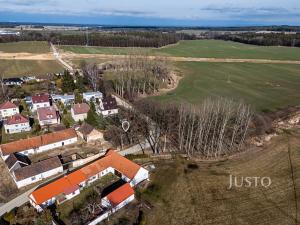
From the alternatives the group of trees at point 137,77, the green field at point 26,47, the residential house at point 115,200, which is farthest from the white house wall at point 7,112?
the green field at point 26,47

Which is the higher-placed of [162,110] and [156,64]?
[156,64]

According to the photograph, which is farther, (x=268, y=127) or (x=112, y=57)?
(x=112, y=57)

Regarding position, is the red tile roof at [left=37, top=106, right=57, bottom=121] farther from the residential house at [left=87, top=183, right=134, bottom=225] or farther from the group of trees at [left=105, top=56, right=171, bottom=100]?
the residential house at [left=87, top=183, right=134, bottom=225]

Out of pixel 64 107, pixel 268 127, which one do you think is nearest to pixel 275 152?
pixel 268 127

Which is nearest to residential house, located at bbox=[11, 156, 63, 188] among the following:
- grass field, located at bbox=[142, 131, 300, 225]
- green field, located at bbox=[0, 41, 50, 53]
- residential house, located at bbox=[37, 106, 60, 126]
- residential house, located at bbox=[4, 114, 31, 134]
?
grass field, located at bbox=[142, 131, 300, 225]

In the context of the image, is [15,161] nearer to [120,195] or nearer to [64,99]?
[120,195]

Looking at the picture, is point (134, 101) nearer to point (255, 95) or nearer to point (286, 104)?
point (255, 95)

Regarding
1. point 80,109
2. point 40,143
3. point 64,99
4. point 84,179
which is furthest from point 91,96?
point 84,179
